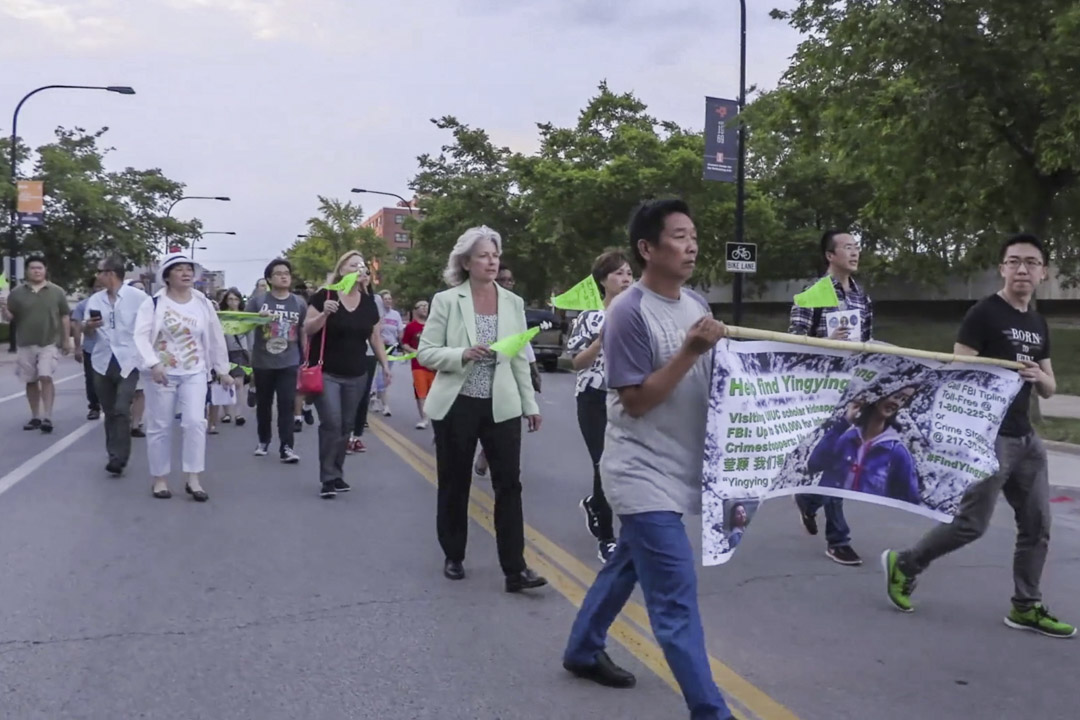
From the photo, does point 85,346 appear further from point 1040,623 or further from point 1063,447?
point 1063,447

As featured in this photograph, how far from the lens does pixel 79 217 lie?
45344 mm

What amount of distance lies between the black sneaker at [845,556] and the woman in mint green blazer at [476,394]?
186cm

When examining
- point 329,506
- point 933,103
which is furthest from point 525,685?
point 933,103

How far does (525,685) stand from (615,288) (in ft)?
8.92

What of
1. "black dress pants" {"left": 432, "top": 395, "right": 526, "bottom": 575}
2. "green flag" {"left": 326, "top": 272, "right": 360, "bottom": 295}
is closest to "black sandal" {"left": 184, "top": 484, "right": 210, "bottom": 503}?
"green flag" {"left": 326, "top": 272, "right": 360, "bottom": 295}

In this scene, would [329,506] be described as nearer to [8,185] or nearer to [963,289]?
[8,185]

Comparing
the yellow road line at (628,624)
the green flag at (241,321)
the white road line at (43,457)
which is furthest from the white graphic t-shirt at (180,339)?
the yellow road line at (628,624)

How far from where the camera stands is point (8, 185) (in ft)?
124

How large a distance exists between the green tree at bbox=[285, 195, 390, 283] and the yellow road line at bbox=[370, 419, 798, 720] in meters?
70.3

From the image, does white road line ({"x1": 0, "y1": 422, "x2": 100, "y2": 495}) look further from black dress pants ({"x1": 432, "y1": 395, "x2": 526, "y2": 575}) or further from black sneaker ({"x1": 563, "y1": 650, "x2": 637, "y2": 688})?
black sneaker ({"x1": 563, "y1": 650, "x2": 637, "y2": 688})

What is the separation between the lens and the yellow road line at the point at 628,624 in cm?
427

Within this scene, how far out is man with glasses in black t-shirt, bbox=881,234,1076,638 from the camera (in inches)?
199

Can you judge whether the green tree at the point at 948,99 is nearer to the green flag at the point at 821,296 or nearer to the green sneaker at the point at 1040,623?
the green flag at the point at 821,296

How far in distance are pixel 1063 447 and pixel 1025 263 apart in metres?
7.97
